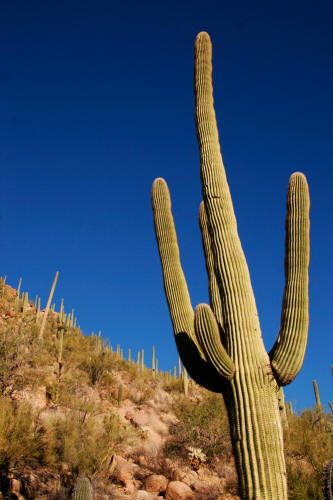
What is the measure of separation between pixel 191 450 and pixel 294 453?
283 centimetres

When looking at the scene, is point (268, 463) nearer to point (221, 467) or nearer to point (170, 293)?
point (170, 293)

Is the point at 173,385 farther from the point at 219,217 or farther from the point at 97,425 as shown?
the point at 219,217

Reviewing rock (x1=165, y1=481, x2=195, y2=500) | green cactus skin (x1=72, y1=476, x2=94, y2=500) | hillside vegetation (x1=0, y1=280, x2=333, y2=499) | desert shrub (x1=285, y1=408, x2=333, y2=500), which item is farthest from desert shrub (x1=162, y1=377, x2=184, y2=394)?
green cactus skin (x1=72, y1=476, x2=94, y2=500)

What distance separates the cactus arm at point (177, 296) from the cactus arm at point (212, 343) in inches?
4.5

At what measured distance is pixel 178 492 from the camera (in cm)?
970

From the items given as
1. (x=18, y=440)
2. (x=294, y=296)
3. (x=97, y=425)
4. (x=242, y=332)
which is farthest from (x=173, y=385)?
(x=294, y=296)

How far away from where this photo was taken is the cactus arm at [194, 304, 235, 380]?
489cm

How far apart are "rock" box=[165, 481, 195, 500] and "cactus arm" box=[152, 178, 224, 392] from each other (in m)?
5.65

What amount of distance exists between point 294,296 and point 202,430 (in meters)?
9.37

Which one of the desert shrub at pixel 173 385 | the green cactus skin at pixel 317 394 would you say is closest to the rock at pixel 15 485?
the green cactus skin at pixel 317 394

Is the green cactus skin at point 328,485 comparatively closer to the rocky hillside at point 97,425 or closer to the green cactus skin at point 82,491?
the green cactus skin at point 82,491

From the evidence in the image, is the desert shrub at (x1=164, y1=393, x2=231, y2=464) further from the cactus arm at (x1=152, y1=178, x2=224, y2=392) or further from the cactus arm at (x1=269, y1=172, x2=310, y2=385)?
the cactus arm at (x1=269, y1=172, x2=310, y2=385)

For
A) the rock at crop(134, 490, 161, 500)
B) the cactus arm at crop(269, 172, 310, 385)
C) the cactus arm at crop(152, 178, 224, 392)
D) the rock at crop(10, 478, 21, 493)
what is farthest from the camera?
the rock at crop(134, 490, 161, 500)

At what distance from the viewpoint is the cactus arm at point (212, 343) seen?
489cm
